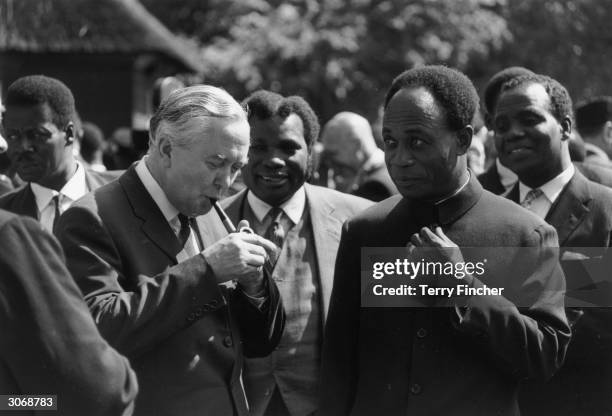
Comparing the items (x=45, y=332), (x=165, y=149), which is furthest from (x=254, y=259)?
(x=45, y=332)

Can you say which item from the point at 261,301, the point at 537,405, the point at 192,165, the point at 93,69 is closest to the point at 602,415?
the point at 537,405

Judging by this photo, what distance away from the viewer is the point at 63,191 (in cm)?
535

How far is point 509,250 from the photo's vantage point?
373 cm

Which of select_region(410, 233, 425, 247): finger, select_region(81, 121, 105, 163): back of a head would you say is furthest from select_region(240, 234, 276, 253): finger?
select_region(81, 121, 105, 163): back of a head

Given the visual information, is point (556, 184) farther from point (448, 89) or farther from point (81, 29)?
point (81, 29)

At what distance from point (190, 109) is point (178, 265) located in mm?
570

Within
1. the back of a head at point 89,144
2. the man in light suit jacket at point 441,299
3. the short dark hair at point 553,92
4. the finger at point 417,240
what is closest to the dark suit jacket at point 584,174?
the short dark hair at point 553,92

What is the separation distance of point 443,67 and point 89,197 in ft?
A: 4.69

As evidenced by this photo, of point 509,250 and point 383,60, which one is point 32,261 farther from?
point 383,60

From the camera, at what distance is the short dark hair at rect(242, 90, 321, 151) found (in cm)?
518

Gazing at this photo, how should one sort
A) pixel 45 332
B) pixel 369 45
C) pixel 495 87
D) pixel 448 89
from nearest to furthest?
pixel 45 332
pixel 448 89
pixel 495 87
pixel 369 45

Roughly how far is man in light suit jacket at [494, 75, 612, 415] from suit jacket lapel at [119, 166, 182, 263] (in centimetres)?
176

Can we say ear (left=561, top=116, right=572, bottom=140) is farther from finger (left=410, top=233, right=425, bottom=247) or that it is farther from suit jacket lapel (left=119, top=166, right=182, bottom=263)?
suit jacket lapel (left=119, top=166, right=182, bottom=263)

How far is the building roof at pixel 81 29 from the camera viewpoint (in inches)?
824
